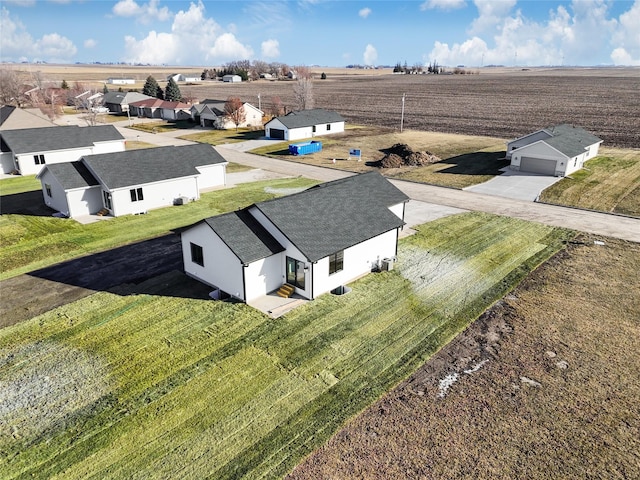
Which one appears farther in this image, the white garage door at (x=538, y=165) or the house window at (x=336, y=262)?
the white garage door at (x=538, y=165)

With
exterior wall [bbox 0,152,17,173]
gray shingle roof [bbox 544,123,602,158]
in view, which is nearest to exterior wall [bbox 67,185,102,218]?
exterior wall [bbox 0,152,17,173]

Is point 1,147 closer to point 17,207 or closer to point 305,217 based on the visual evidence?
point 17,207

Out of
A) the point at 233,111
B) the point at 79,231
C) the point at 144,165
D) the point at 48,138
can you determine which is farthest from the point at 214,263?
the point at 233,111

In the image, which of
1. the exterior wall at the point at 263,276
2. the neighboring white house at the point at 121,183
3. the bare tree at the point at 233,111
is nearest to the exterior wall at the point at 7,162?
the neighboring white house at the point at 121,183

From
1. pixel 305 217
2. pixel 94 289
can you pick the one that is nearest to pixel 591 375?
pixel 305 217

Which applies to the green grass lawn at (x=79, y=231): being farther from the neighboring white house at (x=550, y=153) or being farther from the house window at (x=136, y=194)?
the neighboring white house at (x=550, y=153)

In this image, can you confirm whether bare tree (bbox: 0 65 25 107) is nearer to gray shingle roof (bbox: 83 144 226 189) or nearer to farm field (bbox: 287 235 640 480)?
gray shingle roof (bbox: 83 144 226 189)
